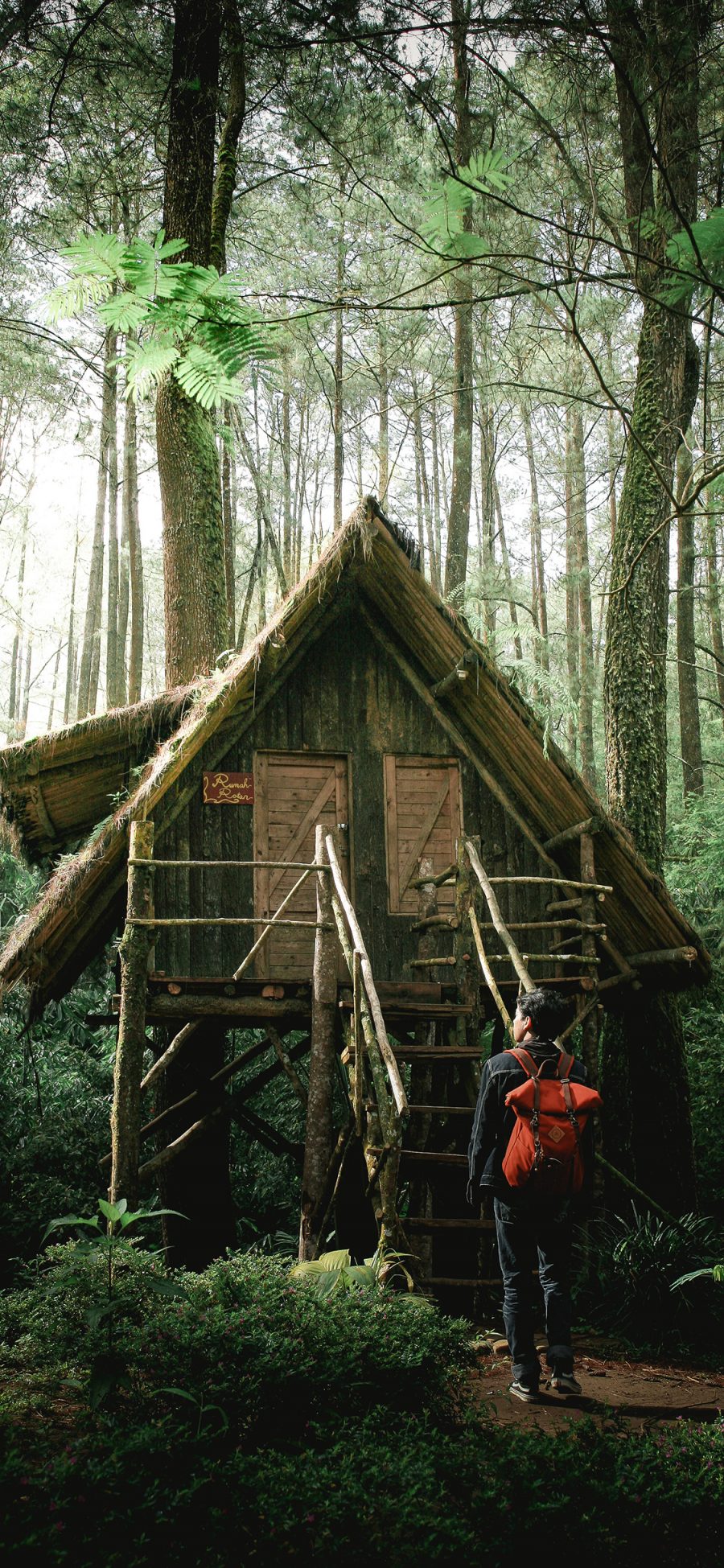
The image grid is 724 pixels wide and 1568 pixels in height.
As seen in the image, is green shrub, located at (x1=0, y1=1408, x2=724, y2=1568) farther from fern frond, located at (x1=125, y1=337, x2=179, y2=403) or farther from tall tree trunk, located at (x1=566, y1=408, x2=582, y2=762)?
tall tree trunk, located at (x1=566, y1=408, x2=582, y2=762)

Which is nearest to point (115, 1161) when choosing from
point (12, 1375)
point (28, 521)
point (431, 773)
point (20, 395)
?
point (12, 1375)

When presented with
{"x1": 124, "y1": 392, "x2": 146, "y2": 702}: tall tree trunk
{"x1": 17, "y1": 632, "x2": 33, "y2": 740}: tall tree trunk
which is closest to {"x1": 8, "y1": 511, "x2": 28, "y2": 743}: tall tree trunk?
{"x1": 17, "y1": 632, "x2": 33, "y2": 740}: tall tree trunk

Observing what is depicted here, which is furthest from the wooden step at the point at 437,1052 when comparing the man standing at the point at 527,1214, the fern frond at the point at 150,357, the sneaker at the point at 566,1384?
the fern frond at the point at 150,357

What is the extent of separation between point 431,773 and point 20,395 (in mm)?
17232

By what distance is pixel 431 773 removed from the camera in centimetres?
1103

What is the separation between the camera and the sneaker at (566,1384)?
505 cm

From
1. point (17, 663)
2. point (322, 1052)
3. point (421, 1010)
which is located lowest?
point (322, 1052)

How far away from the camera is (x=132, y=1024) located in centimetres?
822

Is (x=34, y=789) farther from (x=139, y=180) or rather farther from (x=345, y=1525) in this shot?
(x=139, y=180)

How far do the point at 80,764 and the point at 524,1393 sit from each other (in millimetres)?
6725

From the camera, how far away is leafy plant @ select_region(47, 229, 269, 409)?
352 cm

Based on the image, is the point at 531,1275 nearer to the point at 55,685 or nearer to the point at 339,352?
the point at 339,352

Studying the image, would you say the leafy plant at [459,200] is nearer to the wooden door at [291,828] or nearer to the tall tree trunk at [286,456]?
the wooden door at [291,828]

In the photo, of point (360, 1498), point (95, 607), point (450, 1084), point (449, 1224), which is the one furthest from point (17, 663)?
point (360, 1498)
